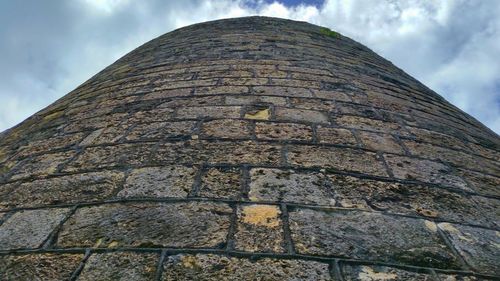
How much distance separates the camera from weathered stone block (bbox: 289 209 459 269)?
1331mm

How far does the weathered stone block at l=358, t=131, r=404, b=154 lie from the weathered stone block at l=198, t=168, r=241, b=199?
2.37ft

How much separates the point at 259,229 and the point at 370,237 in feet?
1.22

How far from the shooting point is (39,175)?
196 centimetres

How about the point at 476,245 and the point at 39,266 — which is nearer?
the point at 39,266

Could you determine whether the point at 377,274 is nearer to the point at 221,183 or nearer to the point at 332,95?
the point at 221,183

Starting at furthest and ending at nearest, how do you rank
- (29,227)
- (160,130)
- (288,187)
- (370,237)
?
1. (160,130)
2. (288,187)
3. (29,227)
4. (370,237)

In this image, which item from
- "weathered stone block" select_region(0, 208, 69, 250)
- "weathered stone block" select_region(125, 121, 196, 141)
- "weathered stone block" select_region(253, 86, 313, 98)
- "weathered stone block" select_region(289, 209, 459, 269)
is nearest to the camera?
"weathered stone block" select_region(289, 209, 459, 269)

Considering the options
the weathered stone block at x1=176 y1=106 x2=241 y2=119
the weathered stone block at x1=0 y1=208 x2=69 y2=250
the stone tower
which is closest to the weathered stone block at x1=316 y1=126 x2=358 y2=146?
the stone tower

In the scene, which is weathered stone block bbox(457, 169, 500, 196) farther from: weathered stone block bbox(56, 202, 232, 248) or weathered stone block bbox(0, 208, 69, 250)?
weathered stone block bbox(0, 208, 69, 250)

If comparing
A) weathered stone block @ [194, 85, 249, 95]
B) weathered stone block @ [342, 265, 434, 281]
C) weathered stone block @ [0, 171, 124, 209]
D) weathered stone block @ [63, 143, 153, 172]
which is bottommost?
weathered stone block @ [342, 265, 434, 281]

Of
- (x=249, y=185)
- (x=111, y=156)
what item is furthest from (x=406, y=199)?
(x=111, y=156)

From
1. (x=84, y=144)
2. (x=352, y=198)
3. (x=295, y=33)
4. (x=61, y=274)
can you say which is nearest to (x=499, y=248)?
(x=352, y=198)

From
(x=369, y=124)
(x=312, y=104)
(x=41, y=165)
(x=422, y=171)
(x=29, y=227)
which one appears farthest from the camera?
(x=312, y=104)

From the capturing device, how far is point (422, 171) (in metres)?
1.90
